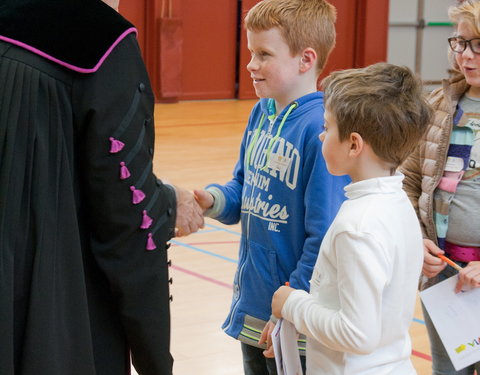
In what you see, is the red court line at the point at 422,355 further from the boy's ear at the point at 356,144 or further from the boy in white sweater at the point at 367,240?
the boy's ear at the point at 356,144

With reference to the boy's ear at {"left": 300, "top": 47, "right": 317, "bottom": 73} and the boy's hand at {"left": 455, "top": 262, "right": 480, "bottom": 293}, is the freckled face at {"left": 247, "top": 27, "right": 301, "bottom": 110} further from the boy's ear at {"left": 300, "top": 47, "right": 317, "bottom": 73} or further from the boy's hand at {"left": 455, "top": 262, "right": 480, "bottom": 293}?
the boy's hand at {"left": 455, "top": 262, "right": 480, "bottom": 293}

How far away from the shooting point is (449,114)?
2615 millimetres

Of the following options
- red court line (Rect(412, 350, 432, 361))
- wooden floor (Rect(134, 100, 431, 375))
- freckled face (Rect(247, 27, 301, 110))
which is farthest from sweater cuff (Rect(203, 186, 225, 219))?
red court line (Rect(412, 350, 432, 361))

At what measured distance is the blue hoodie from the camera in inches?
87.4

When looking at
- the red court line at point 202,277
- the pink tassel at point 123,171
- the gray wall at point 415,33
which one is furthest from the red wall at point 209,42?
the pink tassel at point 123,171

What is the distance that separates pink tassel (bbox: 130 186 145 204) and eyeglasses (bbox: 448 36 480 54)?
1153 millimetres

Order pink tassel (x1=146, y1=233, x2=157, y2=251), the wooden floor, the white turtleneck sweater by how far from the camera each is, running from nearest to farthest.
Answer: the white turtleneck sweater < pink tassel (x1=146, y1=233, x2=157, y2=251) < the wooden floor

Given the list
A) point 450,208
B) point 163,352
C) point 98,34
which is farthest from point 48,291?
point 450,208

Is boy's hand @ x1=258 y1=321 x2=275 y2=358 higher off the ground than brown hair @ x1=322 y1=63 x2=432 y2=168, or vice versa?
brown hair @ x1=322 y1=63 x2=432 y2=168

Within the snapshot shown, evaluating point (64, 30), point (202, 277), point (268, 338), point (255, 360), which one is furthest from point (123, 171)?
point (202, 277)

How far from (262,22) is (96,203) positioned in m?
0.81

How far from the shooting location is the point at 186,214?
2275 mm

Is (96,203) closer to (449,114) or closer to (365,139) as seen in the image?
(365,139)

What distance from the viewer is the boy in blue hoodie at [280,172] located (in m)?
2.26
